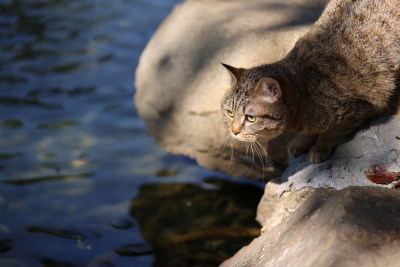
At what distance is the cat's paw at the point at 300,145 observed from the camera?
10.8 feet

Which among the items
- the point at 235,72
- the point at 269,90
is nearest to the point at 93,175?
the point at 235,72

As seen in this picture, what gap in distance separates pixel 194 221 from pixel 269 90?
152 centimetres

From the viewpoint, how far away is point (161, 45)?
189 inches

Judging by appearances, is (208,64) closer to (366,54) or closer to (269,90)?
(269,90)

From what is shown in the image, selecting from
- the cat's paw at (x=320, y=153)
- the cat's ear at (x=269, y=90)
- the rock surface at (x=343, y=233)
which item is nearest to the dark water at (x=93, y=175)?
the cat's paw at (x=320, y=153)

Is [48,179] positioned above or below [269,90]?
below

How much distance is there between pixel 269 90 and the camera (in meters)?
2.77

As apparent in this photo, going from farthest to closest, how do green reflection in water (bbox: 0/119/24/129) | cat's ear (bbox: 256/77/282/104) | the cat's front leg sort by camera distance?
green reflection in water (bbox: 0/119/24/129) → the cat's front leg → cat's ear (bbox: 256/77/282/104)

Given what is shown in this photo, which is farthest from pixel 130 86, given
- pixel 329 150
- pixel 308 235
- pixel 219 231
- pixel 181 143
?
pixel 308 235

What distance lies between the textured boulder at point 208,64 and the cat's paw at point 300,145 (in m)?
0.29

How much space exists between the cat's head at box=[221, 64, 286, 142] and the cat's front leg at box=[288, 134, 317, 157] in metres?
0.36

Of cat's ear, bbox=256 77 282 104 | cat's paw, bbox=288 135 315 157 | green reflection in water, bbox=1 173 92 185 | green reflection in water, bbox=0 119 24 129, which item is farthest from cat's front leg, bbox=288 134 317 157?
green reflection in water, bbox=0 119 24 129

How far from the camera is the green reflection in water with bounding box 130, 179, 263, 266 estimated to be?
3.49m

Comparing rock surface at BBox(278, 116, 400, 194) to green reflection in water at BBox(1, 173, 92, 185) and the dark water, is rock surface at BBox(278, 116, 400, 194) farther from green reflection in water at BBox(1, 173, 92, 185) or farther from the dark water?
green reflection in water at BBox(1, 173, 92, 185)
